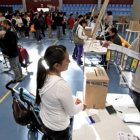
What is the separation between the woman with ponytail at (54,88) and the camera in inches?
37.4

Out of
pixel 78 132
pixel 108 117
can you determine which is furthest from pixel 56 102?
pixel 108 117

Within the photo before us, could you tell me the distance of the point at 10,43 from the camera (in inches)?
119

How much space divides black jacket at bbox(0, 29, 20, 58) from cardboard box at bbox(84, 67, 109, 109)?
222 cm

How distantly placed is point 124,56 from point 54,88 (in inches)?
36.1

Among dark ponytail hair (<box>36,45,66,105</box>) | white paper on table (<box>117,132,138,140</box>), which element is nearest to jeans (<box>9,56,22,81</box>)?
dark ponytail hair (<box>36,45,66,105</box>)

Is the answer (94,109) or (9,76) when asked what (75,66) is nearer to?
(9,76)

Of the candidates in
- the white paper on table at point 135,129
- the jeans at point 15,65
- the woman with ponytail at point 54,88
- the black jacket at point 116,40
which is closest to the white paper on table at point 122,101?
A: the white paper on table at point 135,129

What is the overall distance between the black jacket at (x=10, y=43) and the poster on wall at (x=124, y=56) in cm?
236

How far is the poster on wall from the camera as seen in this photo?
139cm

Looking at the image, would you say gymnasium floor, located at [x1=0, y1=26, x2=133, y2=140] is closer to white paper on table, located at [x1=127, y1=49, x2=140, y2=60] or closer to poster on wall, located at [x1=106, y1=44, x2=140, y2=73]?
poster on wall, located at [x1=106, y1=44, x2=140, y2=73]

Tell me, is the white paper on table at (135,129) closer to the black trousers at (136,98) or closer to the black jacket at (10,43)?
the black trousers at (136,98)

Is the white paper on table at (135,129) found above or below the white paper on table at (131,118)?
below

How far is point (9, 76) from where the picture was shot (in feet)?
12.8

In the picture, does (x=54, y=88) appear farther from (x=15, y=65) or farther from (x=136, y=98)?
(x=15, y=65)
